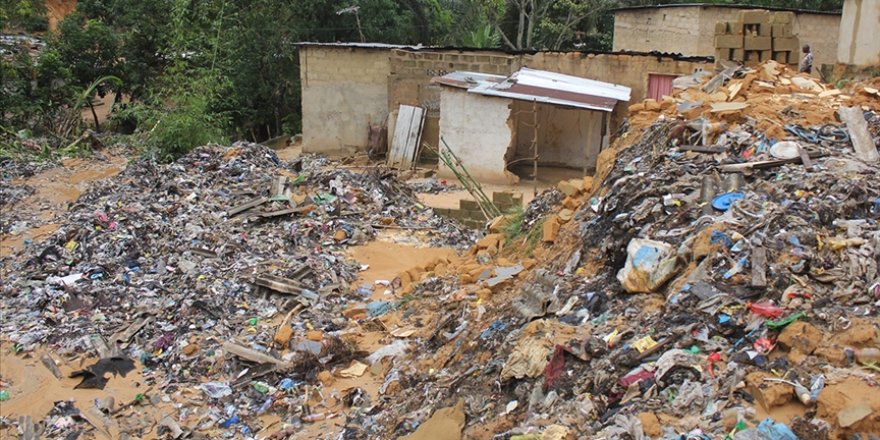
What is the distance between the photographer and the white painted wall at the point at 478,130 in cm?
1565

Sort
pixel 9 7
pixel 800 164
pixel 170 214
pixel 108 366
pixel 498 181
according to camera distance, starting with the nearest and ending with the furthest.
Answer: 1. pixel 800 164
2. pixel 108 366
3. pixel 170 214
4. pixel 498 181
5. pixel 9 7

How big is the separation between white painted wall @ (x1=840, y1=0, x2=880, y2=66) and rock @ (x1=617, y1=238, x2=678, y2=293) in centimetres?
693

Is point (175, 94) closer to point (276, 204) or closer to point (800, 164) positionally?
point (276, 204)

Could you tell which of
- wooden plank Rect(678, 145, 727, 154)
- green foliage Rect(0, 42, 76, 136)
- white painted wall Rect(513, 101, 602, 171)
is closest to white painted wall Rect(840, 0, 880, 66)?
wooden plank Rect(678, 145, 727, 154)

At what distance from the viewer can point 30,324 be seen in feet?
29.1

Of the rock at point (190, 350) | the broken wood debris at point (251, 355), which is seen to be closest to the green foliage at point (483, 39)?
the rock at point (190, 350)

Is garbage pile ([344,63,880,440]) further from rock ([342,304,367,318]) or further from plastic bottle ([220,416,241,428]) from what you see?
plastic bottle ([220,416,241,428])

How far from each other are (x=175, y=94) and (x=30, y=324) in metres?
11.0

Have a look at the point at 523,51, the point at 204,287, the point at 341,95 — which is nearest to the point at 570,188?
the point at 204,287

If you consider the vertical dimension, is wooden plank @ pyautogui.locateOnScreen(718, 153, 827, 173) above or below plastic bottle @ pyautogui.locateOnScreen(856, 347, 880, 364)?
above

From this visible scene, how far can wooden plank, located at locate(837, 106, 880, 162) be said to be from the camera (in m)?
6.59

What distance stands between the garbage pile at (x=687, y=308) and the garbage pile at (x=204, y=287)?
1191 mm

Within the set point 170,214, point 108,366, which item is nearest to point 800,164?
point 108,366

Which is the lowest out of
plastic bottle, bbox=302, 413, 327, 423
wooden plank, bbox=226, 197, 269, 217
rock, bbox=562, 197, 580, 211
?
plastic bottle, bbox=302, 413, 327, 423
